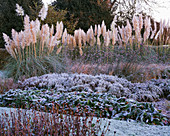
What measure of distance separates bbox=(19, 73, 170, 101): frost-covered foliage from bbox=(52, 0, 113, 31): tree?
34.3 feet

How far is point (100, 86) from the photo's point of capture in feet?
16.1

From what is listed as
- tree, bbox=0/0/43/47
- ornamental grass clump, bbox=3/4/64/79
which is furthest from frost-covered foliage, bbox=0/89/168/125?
tree, bbox=0/0/43/47

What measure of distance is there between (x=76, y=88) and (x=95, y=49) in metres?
4.80

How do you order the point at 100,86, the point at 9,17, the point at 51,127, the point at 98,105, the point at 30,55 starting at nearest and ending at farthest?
Result: the point at 51,127
the point at 98,105
the point at 100,86
the point at 30,55
the point at 9,17

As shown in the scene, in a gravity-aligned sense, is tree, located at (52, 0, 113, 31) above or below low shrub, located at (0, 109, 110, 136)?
above

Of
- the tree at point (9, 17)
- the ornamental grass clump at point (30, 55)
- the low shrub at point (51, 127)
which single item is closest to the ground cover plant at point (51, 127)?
the low shrub at point (51, 127)

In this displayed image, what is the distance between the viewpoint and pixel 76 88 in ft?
15.9

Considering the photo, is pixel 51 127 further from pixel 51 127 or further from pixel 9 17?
pixel 9 17

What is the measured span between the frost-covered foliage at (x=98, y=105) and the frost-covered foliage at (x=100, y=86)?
0.68 meters

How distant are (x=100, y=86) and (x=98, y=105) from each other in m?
1.39

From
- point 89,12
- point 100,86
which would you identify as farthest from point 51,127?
point 89,12

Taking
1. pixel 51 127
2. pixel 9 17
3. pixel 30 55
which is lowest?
pixel 51 127

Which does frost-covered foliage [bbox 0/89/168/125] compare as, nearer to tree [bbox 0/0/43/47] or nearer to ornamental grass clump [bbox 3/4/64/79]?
ornamental grass clump [bbox 3/4/64/79]

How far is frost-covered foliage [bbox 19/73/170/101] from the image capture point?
4723 mm
